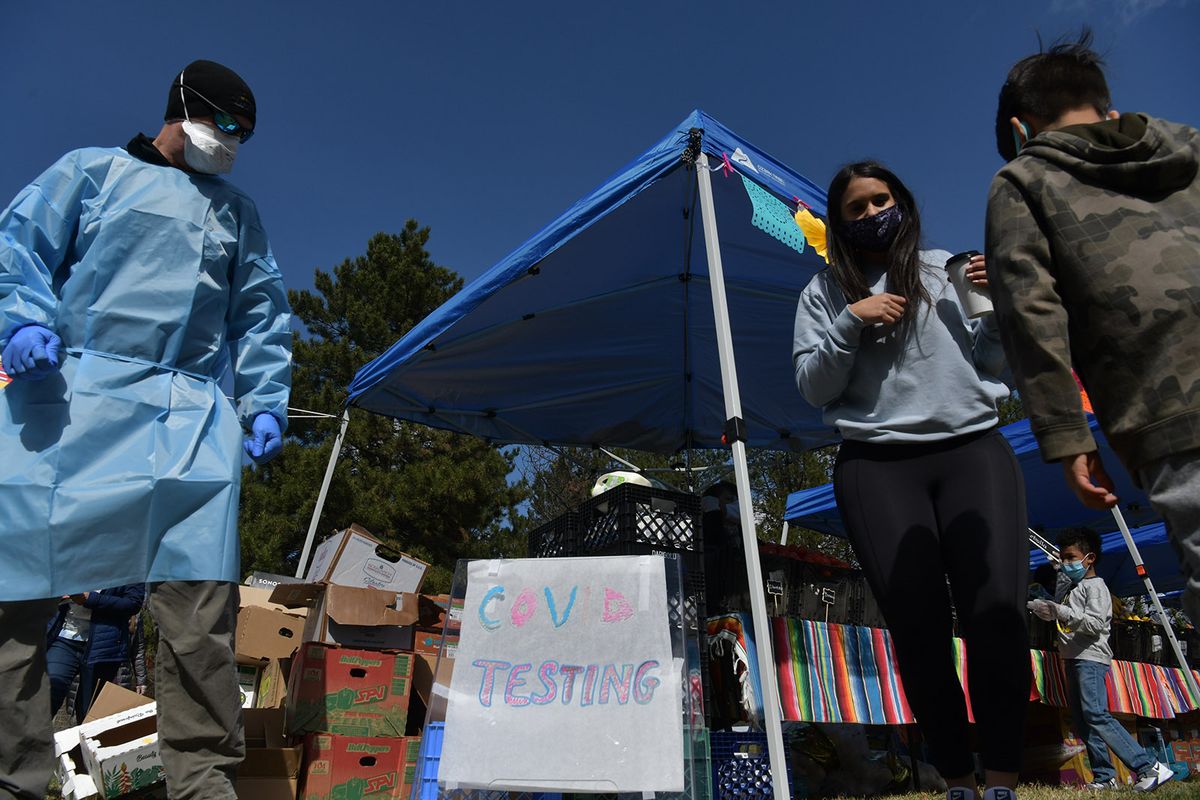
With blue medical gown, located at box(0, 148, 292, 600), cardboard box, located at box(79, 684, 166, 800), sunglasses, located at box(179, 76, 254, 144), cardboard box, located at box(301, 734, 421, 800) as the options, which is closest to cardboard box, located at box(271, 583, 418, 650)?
cardboard box, located at box(301, 734, 421, 800)

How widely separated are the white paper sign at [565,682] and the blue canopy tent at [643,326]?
0.43 metres

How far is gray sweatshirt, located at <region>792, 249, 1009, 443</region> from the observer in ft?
6.13

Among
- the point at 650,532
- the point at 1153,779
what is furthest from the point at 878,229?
the point at 1153,779

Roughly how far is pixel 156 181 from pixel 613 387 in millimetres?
3177

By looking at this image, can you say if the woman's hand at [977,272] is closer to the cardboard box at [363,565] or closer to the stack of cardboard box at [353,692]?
the stack of cardboard box at [353,692]

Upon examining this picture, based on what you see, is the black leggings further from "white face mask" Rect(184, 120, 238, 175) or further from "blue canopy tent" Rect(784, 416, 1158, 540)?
"blue canopy tent" Rect(784, 416, 1158, 540)

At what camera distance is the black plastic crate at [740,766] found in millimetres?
2826

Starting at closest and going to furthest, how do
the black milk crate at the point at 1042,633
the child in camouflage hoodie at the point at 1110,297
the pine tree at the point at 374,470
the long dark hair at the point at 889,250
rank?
the child in camouflage hoodie at the point at 1110,297 < the long dark hair at the point at 889,250 < the black milk crate at the point at 1042,633 < the pine tree at the point at 374,470

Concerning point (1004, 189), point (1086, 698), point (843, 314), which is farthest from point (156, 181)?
point (1086, 698)

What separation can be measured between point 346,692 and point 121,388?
1.69m

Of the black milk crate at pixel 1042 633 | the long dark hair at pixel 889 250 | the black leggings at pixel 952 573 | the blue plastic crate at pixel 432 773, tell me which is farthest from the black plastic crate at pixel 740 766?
the black milk crate at pixel 1042 633

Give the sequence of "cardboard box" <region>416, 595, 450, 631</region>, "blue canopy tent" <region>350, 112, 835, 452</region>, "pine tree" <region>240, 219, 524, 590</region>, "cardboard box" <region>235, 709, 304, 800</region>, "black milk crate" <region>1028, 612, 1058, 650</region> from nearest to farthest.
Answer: "cardboard box" <region>235, 709, 304, 800</region>
"blue canopy tent" <region>350, 112, 835, 452</region>
"cardboard box" <region>416, 595, 450, 631</region>
"black milk crate" <region>1028, 612, 1058, 650</region>
"pine tree" <region>240, 219, 524, 590</region>

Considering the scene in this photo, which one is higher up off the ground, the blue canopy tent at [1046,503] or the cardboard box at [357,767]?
the blue canopy tent at [1046,503]

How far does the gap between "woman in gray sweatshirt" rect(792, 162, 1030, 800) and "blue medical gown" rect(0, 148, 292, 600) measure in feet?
5.38
